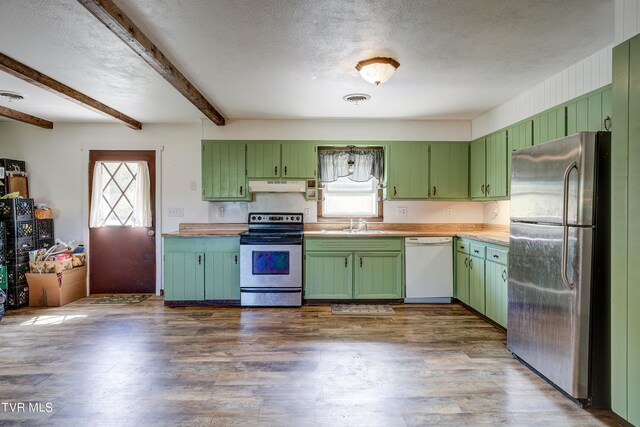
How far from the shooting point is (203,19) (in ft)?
7.16

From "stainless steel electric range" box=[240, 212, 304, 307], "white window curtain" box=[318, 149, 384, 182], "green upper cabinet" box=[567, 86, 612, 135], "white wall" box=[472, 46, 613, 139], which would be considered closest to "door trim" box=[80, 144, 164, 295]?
"stainless steel electric range" box=[240, 212, 304, 307]

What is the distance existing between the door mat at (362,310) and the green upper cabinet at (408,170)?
56.0 inches

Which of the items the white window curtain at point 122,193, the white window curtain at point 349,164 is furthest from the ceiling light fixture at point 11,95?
the white window curtain at point 349,164

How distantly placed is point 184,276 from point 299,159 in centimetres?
201

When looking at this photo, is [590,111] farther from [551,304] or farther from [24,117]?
[24,117]

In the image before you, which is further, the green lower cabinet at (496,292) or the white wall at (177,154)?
the white wall at (177,154)

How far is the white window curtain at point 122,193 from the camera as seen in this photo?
4695 mm

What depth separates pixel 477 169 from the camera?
4.41 metres

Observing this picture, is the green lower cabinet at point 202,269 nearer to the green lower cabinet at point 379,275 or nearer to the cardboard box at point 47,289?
the cardboard box at point 47,289

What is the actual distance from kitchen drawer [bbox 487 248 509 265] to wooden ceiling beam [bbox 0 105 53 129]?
217 inches

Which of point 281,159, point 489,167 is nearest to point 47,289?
point 281,159

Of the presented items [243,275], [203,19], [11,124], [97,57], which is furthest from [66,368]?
[11,124]

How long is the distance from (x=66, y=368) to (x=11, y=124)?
3.89 m

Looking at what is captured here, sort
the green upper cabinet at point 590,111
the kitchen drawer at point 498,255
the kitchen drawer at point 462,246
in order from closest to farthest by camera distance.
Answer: the green upper cabinet at point 590,111, the kitchen drawer at point 498,255, the kitchen drawer at point 462,246
